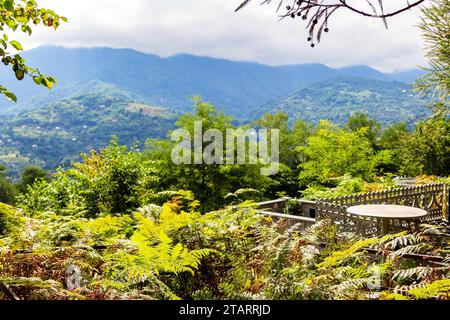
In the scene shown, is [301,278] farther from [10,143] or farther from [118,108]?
[118,108]

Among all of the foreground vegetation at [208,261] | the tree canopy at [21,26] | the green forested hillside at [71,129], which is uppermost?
the green forested hillside at [71,129]

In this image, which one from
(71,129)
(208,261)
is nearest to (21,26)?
(208,261)

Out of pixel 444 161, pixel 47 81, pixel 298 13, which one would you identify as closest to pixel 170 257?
pixel 47 81

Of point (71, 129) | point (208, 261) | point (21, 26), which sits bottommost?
point (208, 261)

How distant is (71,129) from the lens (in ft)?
563

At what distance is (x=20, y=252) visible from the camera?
329 cm

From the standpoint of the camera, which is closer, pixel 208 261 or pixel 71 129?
pixel 208 261

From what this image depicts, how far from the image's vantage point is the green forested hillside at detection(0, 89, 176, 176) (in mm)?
142125

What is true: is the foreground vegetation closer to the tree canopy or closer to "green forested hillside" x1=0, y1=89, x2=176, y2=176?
the tree canopy

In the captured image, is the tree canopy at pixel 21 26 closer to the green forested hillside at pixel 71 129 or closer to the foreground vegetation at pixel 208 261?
the foreground vegetation at pixel 208 261

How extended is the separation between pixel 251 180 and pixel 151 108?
181 meters


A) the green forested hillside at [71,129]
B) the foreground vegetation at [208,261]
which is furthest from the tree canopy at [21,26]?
the green forested hillside at [71,129]

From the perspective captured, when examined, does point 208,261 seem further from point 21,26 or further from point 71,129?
point 71,129

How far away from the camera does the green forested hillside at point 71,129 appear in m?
142
